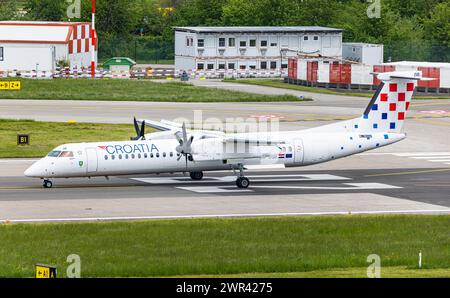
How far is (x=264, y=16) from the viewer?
393 ft

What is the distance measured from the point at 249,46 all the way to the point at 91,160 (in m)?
69.1

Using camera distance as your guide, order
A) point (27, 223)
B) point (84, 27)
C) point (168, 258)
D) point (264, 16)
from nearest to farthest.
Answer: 1. point (168, 258)
2. point (27, 223)
3. point (84, 27)
4. point (264, 16)

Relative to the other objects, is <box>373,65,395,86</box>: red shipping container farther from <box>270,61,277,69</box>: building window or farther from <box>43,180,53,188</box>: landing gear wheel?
<box>43,180,53,188</box>: landing gear wheel

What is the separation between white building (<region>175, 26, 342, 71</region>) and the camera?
104m

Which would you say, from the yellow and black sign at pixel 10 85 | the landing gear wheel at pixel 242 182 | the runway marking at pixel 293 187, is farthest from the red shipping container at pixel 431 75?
the landing gear wheel at pixel 242 182

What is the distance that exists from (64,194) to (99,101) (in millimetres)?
39969

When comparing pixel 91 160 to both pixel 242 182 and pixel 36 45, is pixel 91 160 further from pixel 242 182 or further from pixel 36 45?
pixel 36 45

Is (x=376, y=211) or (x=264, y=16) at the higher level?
(x=264, y=16)

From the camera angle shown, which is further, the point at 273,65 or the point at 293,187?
the point at 273,65

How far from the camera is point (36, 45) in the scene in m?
97.2

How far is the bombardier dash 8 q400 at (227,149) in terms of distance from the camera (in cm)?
3825

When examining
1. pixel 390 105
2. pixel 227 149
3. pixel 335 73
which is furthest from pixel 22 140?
pixel 335 73

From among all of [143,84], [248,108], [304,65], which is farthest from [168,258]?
[304,65]

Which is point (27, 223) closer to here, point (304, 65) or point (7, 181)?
point (7, 181)
